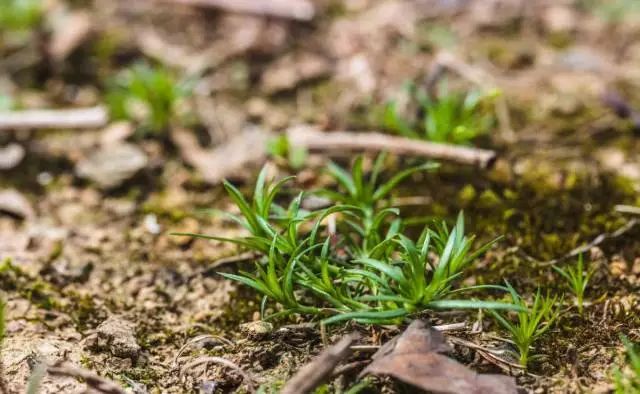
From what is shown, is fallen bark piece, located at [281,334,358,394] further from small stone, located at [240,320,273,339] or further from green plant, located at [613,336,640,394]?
green plant, located at [613,336,640,394]

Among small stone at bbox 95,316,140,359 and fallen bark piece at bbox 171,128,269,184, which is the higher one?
fallen bark piece at bbox 171,128,269,184

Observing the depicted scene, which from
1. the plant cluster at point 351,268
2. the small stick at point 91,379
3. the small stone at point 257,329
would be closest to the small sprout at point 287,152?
the plant cluster at point 351,268

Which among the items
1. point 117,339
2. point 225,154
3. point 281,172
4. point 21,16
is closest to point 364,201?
point 281,172

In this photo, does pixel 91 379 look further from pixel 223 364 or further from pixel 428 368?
pixel 428 368

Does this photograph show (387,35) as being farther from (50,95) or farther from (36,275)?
(36,275)

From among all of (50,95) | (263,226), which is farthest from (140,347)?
(50,95)

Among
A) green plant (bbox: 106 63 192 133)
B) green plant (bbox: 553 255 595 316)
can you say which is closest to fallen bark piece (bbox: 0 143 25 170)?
green plant (bbox: 106 63 192 133)
